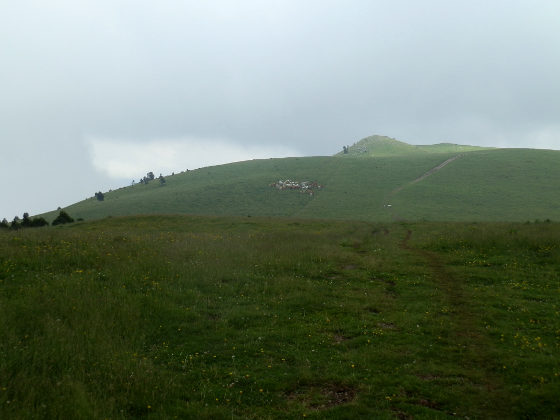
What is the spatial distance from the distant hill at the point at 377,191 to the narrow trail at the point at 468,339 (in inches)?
1867

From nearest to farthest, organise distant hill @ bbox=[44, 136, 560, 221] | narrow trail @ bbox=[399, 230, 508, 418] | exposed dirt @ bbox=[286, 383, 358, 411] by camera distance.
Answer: exposed dirt @ bbox=[286, 383, 358, 411] → narrow trail @ bbox=[399, 230, 508, 418] → distant hill @ bbox=[44, 136, 560, 221]

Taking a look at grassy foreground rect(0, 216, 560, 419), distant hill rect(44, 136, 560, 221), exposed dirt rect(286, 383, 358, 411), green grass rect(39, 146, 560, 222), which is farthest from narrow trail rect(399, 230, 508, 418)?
distant hill rect(44, 136, 560, 221)

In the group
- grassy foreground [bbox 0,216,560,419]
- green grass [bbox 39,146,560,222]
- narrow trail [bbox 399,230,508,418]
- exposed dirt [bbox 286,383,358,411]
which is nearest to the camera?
grassy foreground [bbox 0,216,560,419]

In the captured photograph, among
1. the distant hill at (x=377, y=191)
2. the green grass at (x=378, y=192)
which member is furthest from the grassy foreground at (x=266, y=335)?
the distant hill at (x=377, y=191)

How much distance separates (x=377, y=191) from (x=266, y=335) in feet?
267

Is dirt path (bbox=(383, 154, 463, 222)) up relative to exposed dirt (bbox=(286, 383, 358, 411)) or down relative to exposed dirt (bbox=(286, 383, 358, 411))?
up

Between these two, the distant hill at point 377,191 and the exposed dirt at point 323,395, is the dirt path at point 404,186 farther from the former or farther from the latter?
the exposed dirt at point 323,395

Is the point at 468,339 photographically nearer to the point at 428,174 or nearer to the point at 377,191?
the point at 377,191

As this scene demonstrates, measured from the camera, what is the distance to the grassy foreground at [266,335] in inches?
332

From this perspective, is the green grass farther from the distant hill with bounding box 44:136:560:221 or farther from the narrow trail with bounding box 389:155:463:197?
the narrow trail with bounding box 389:155:463:197

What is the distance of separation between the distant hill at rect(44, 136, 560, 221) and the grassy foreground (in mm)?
47819

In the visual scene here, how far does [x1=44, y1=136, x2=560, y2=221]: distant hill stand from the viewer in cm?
7162

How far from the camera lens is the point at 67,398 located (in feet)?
26.1

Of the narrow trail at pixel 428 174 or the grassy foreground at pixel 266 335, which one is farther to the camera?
the narrow trail at pixel 428 174
